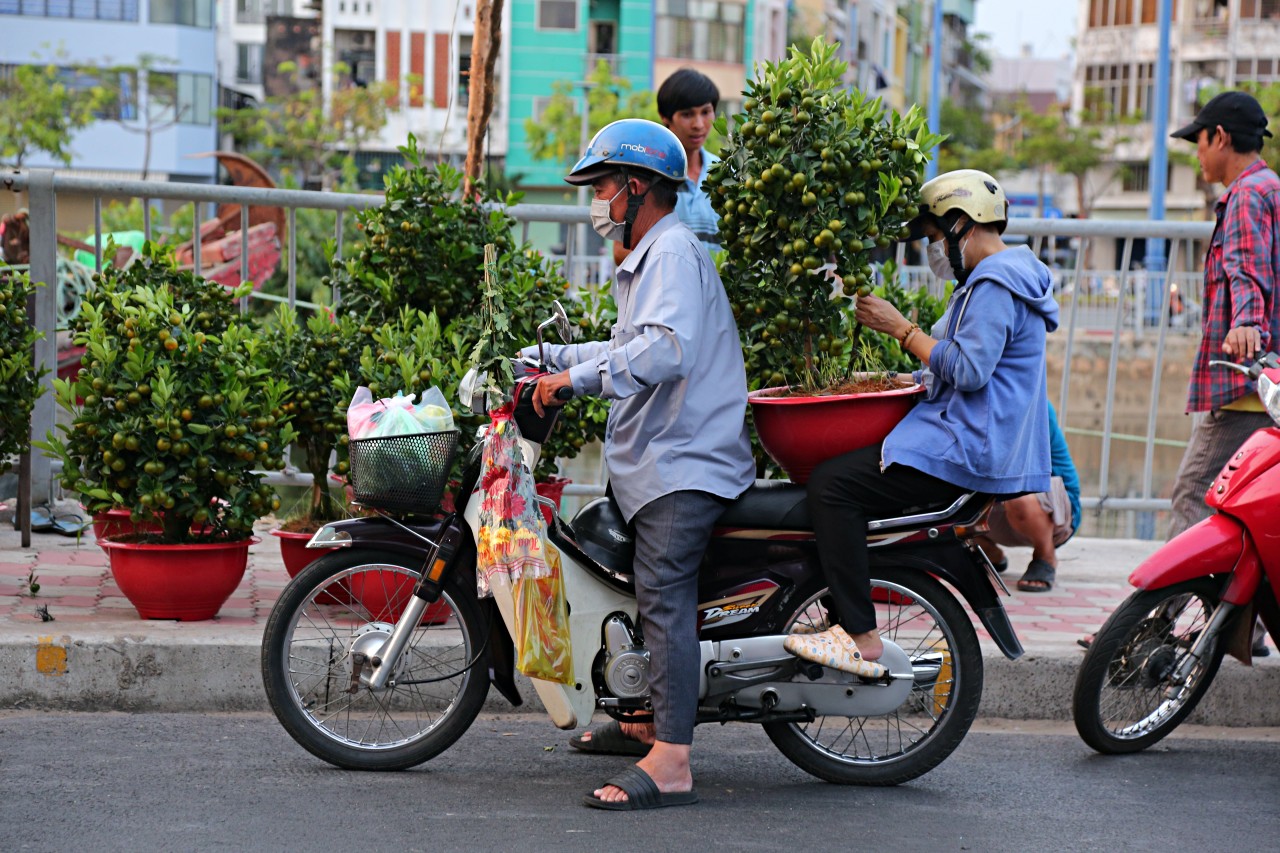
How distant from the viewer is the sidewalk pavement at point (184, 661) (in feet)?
16.6

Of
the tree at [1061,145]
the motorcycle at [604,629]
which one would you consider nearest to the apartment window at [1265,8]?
the tree at [1061,145]

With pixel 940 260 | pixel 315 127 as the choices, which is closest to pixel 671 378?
pixel 940 260

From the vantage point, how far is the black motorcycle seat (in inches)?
171

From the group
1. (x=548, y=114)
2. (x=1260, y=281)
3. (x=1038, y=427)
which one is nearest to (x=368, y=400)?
(x=1038, y=427)

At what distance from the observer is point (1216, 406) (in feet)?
18.3

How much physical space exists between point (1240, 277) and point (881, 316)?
66.7 inches

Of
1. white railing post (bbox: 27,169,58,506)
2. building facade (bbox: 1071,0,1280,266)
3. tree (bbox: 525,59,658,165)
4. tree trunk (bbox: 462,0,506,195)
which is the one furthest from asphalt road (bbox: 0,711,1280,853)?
building facade (bbox: 1071,0,1280,266)

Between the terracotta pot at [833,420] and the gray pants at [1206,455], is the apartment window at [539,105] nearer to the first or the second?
the gray pants at [1206,455]

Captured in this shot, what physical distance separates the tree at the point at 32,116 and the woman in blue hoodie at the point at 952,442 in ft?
118

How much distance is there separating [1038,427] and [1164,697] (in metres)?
1.15

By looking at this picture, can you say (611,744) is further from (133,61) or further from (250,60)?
(250,60)

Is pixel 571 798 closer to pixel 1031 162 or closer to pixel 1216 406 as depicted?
pixel 1216 406

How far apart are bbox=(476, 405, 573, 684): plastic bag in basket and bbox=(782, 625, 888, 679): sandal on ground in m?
0.67

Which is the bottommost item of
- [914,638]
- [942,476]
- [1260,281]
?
[914,638]
